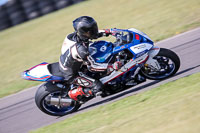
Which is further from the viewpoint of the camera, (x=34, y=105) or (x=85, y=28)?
(x=34, y=105)

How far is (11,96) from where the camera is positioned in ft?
27.7

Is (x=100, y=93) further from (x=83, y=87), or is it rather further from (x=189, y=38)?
(x=189, y=38)

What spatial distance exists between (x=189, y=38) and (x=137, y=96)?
369 centimetres

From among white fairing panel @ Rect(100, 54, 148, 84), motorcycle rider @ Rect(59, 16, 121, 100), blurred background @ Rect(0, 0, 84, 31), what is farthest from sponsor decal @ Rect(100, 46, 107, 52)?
blurred background @ Rect(0, 0, 84, 31)

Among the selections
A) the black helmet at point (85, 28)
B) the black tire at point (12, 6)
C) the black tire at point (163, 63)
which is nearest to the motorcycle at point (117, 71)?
the black tire at point (163, 63)

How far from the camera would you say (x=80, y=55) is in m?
5.42

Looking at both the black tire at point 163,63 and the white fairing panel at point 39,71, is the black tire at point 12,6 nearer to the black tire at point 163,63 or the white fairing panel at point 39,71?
the white fairing panel at point 39,71

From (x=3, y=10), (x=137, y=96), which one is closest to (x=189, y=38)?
(x=137, y=96)

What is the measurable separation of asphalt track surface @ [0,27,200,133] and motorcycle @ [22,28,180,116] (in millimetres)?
280

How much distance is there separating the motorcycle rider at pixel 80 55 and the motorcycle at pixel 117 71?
0.11 metres

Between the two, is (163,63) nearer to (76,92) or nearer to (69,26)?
(76,92)

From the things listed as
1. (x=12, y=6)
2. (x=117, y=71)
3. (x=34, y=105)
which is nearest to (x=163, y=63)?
(x=117, y=71)

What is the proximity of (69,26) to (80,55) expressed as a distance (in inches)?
420

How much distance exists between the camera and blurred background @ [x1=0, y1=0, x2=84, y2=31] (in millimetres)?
18969
